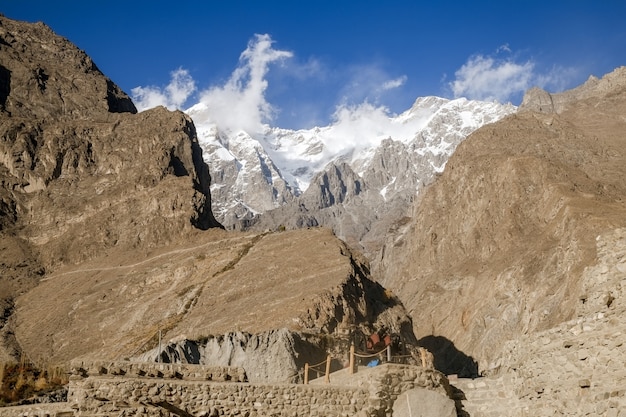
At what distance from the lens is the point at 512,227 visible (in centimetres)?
10462

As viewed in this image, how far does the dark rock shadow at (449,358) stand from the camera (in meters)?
81.2

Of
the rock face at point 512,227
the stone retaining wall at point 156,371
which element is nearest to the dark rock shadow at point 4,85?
the rock face at point 512,227

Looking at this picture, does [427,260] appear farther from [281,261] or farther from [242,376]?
[242,376]

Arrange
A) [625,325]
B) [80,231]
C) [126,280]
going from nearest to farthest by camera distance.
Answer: [625,325]
[126,280]
[80,231]

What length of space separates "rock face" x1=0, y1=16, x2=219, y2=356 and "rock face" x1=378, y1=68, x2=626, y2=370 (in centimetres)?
3848

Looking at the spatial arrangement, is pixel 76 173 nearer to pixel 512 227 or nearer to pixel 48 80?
pixel 48 80

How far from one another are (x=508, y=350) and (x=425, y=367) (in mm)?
2373

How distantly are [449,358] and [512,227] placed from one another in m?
27.6

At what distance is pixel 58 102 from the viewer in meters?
116

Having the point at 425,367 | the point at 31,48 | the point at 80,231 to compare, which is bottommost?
the point at 425,367

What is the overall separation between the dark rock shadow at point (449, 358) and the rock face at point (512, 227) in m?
0.95

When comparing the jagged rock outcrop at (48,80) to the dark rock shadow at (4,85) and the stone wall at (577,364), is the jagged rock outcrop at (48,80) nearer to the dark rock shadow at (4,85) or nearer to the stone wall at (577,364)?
the dark rock shadow at (4,85)

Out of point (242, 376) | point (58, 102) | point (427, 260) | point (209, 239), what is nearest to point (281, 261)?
point (209, 239)

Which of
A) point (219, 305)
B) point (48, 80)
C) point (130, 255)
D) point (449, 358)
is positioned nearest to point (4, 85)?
point (48, 80)
